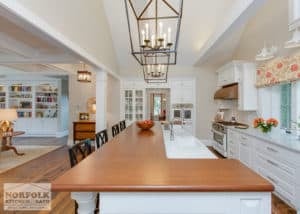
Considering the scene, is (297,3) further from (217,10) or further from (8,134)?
(8,134)

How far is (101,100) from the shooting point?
211 inches

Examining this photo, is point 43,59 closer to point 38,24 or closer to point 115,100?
point 115,100

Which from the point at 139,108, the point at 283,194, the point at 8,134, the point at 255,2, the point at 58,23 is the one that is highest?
the point at 255,2

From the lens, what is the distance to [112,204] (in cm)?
120

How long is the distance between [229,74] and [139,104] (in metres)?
3.25

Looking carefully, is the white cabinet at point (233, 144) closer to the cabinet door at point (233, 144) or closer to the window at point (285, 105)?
the cabinet door at point (233, 144)

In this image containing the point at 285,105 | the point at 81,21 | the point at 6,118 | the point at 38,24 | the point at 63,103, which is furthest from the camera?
the point at 63,103

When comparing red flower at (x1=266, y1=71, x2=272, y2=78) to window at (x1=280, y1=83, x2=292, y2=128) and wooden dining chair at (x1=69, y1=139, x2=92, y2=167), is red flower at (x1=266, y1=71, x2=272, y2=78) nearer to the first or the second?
window at (x1=280, y1=83, x2=292, y2=128)

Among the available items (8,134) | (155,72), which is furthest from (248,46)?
(8,134)

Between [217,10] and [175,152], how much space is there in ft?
14.4

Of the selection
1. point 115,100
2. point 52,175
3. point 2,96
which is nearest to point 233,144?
point 52,175

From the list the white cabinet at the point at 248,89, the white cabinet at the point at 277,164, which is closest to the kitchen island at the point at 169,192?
the white cabinet at the point at 277,164

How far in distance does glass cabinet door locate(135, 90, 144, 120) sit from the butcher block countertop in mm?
5957

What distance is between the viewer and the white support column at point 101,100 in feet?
17.3
